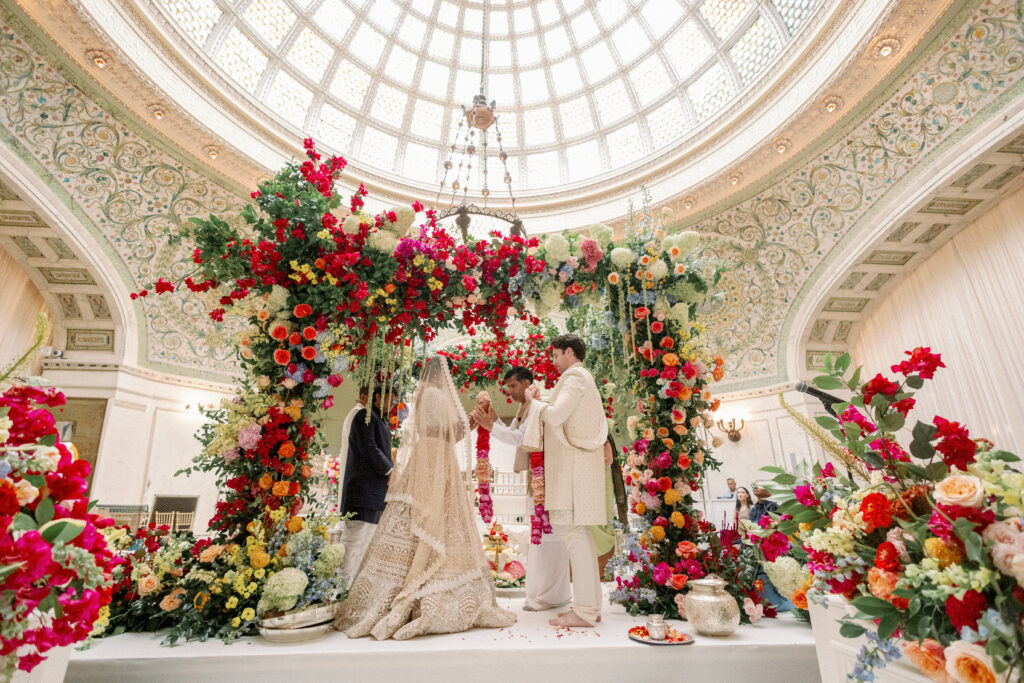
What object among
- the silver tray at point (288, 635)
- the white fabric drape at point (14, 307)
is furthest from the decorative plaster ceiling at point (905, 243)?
the white fabric drape at point (14, 307)

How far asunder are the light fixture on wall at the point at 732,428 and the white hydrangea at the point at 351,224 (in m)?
7.80

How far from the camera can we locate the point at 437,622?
3047mm

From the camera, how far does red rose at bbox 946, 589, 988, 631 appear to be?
48.9 inches

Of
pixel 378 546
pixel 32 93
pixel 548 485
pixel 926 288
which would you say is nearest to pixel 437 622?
pixel 378 546

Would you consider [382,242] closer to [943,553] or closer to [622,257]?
[622,257]

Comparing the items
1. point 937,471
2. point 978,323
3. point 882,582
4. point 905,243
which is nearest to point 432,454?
point 882,582

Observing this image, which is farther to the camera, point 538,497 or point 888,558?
point 538,497

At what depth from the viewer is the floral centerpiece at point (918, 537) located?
1222 mm

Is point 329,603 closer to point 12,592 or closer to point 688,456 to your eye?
point 12,592

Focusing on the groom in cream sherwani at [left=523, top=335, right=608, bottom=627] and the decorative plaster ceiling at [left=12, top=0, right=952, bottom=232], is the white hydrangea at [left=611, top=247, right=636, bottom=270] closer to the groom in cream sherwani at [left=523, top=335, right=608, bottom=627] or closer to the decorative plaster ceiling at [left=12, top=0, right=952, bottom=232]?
the groom in cream sherwani at [left=523, top=335, right=608, bottom=627]

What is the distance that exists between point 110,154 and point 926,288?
1212cm

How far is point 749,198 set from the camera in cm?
834

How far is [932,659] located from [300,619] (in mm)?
3049

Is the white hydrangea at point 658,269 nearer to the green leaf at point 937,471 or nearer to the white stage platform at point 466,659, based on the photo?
the white stage platform at point 466,659
